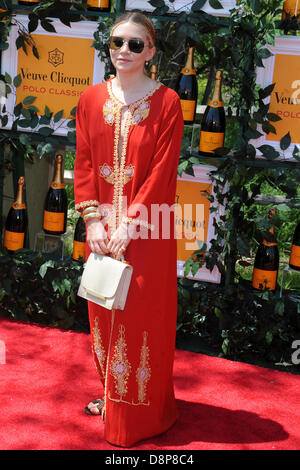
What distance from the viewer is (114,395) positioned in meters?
2.51

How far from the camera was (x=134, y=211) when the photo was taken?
2367 mm

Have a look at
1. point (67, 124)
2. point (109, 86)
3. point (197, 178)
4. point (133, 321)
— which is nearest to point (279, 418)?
point (133, 321)

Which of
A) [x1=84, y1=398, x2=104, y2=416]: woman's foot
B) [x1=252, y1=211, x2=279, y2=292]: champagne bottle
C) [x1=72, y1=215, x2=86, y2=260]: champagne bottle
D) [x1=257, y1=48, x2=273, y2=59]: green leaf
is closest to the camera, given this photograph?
[x1=84, y1=398, x2=104, y2=416]: woman's foot

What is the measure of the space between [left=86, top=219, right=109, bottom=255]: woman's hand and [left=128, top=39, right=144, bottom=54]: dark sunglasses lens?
0.65m

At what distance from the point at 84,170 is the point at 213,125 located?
126cm

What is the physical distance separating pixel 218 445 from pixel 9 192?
227 cm

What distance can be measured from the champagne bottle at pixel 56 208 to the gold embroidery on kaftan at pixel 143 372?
156cm

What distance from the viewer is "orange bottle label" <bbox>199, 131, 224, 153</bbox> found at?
11.3 feet

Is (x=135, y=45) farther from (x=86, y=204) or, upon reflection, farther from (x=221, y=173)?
(x=221, y=173)

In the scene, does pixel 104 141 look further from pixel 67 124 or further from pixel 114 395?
pixel 67 124

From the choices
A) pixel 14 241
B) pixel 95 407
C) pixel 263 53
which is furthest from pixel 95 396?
pixel 263 53

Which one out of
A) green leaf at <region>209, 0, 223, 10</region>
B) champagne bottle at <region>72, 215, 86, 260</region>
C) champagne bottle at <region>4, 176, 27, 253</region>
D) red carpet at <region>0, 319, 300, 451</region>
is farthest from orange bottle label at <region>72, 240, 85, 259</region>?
green leaf at <region>209, 0, 223, 10</region>

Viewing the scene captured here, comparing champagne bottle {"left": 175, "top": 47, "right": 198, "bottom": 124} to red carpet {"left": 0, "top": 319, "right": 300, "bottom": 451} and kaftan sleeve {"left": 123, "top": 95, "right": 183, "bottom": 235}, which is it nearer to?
kaftan sleeve {"left": 123, "top": 95, "right": 183, "bottom": 235}
